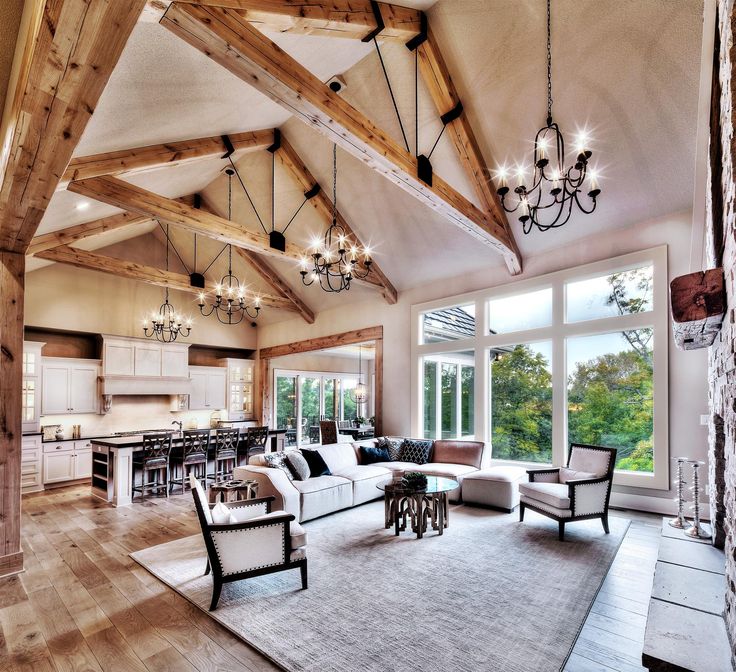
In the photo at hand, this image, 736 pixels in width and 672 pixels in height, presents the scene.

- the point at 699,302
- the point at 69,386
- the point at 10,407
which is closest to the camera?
the point at 699,302

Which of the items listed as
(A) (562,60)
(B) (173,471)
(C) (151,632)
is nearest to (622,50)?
(A) (562,60)

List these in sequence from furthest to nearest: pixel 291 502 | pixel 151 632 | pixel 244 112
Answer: pixel 244 112 < pixel 291 502 < pixel 151 632

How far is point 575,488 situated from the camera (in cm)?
432

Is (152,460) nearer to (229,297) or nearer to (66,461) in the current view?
(66,461)

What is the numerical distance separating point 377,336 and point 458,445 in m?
2.91

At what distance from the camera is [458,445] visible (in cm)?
662

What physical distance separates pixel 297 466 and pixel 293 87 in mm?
4152

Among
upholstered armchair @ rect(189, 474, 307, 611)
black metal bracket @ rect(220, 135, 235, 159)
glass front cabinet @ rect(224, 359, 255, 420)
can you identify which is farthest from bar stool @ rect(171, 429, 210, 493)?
black metal bracket @ rect(220, 135, 235, 159)

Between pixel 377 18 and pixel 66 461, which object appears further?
pixel 66 461

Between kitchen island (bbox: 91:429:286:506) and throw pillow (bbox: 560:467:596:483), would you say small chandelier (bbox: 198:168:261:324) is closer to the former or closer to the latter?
kitchen island (bbox: 91:429:286:506)

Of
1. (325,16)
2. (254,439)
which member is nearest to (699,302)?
(325,16)

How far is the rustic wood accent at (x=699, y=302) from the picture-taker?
79.6 inches

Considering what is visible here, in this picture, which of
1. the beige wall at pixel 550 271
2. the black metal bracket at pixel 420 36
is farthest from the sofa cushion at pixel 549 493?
the black metal bracket at pixel 420 36

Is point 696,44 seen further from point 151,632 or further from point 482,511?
point 151,632
